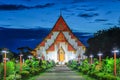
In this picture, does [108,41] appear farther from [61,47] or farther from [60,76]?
[61,47]

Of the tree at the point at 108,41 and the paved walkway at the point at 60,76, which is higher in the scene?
the tree at the point at 108,41

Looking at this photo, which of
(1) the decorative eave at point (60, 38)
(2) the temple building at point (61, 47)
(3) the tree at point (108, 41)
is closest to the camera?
(3) the tree at point (108, 41)

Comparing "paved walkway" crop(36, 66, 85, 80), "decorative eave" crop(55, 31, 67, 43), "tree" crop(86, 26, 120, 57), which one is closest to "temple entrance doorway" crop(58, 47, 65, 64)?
"decorative eave" crop(55, 31, 67, 43)

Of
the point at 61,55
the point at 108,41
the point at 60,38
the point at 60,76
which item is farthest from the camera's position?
the point at 60,38

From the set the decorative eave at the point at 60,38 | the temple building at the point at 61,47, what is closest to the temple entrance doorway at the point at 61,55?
the temple building at the point at 61,47

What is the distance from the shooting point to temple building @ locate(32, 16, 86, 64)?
182 metres

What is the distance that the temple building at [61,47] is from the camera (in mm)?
181750

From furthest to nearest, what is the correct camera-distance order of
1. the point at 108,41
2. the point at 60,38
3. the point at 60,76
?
1. the point at 60,38
2. the point at 108,41
3. the point at 60,76

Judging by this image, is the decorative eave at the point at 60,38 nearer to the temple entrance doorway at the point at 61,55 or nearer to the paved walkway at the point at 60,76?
the temple entrance doorway at the point at 61,55

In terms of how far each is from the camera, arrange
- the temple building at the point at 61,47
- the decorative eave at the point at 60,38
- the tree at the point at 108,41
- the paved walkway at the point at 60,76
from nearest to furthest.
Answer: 1. the paved walkway at the point at 60,76
2. the tree at the point at 108,41
3. the temple building at the point at 61,47
4. the decorative eave at the point at 60,38

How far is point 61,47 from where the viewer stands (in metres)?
185

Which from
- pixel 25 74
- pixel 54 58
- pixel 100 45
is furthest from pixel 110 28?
pixel 54 58

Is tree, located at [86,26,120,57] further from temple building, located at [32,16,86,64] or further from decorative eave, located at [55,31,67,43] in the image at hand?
decorative eave, located at [55,31,67,43]

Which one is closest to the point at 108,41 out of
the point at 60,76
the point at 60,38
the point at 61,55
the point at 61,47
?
the point at 60,76
